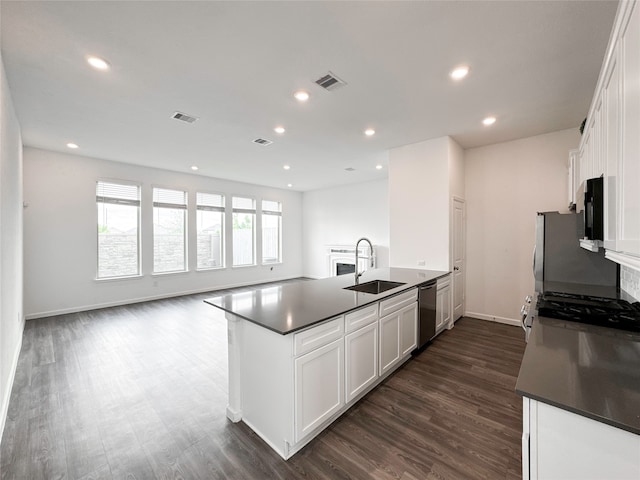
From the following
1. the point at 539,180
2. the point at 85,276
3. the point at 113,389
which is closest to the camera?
the point at 113,389

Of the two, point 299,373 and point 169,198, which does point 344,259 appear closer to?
point 169,198

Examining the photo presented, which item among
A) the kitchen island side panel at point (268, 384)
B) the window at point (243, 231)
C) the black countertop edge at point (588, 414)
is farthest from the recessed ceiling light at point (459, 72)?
the window at point (243, 231)

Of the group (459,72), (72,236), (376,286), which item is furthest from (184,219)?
(459,72)

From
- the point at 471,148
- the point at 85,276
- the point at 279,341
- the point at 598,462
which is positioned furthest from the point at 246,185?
the point at 598,462

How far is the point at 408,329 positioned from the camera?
3047 millimetres

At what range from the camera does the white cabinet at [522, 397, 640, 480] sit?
2.90 feet

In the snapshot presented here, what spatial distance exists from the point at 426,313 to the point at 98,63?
165 inches

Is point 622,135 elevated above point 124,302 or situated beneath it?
elevated above

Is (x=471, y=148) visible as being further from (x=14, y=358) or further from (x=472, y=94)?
(x=14, y=358)

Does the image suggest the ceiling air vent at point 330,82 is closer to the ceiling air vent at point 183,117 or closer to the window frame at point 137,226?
the ceiling air vent at point 183,117

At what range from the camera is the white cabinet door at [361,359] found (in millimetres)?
2184

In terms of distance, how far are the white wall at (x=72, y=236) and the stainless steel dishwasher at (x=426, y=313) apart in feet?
18.5

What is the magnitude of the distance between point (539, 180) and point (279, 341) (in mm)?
4550

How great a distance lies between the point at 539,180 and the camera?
160 inches
